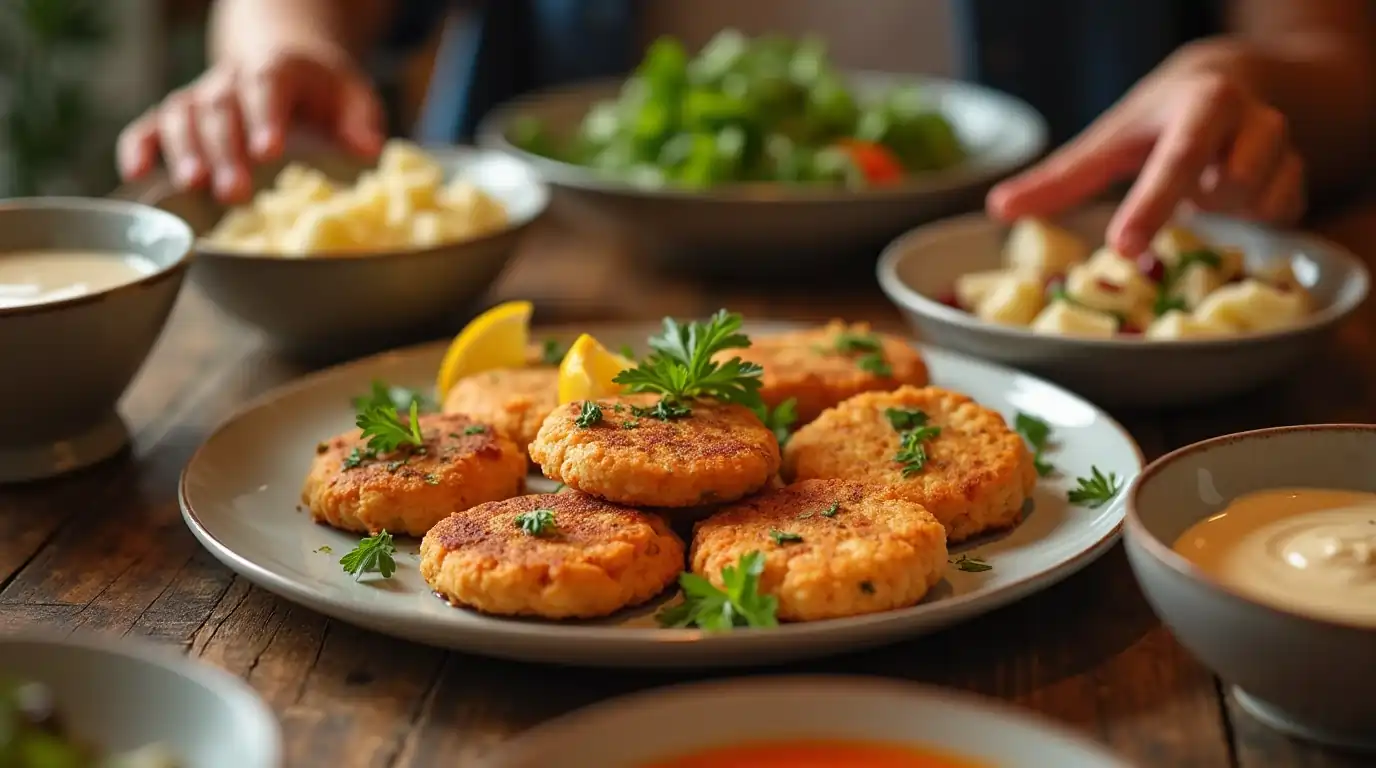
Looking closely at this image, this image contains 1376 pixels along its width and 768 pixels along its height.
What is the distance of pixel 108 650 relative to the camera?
4.53 ft

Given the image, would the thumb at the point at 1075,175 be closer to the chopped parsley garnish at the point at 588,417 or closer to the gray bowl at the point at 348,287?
the gray bowl at the point at 348,287

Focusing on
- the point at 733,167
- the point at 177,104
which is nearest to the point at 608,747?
the point at 733,167

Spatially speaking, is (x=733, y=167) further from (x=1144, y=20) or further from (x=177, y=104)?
(x=1144, y=20)

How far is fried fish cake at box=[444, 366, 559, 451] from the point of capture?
2.22 m

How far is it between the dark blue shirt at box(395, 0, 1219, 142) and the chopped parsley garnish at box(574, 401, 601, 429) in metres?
2.77

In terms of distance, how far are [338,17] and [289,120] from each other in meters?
0.81

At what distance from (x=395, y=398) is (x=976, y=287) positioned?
3.91ft

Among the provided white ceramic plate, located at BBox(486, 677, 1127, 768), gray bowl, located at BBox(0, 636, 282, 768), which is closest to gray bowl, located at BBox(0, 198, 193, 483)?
gray bowl, located at BBox(0, 636, 282, 768)

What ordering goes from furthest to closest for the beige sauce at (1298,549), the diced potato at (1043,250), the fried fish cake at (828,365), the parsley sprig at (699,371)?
the diced potato at (1043,250)
the fried fish cake at (828,365)
the parsley sprig at (699,371)
the beige sauce at (1298,549)

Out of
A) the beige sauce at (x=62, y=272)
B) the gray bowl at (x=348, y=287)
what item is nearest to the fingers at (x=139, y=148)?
the gray bowl at (x=348, y=287)

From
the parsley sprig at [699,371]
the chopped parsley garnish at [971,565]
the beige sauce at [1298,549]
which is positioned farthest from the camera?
the parsley sprig at [699,371]

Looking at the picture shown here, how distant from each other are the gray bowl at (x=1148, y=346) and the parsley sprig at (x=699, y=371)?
611 millimetres

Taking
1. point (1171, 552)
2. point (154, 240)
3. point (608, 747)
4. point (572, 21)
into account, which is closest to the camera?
point (608, 747)

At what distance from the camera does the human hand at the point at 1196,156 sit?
288 centimetres
